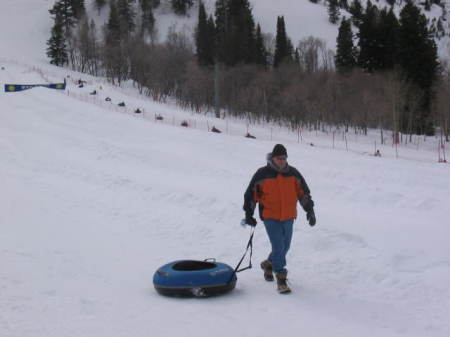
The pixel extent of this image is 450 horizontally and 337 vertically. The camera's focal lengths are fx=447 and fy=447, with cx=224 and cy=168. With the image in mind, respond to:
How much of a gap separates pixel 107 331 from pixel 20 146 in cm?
1509

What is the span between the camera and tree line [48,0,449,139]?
4388 centimetres

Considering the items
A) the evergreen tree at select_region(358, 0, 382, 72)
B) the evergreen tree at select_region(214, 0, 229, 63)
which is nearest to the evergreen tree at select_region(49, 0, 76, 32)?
the evergreen tree at select_region(214, 0, 229, 63)

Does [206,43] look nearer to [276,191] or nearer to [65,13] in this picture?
[65,13]

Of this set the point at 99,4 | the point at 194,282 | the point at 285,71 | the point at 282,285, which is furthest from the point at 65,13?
the point at 282,285

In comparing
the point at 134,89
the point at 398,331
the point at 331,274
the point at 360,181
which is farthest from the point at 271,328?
the point at 134,89

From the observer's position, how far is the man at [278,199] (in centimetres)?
545

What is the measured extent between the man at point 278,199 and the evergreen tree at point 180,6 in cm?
10509

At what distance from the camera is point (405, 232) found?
730 centimetres

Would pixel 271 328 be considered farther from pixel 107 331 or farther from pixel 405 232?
pixel 405 232

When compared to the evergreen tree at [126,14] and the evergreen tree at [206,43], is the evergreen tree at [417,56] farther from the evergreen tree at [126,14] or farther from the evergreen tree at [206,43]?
the evergreen tree at [126,14]

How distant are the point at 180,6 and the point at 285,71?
183 ft

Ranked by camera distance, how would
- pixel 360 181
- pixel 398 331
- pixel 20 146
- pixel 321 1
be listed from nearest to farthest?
pixel 398 331, pixel 360 181, pixel 20 146, pixel 321 1

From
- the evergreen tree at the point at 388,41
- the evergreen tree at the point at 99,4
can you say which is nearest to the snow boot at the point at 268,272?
the evergreen tree at the point at 388,41

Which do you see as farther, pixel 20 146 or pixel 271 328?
pixel 20 146
